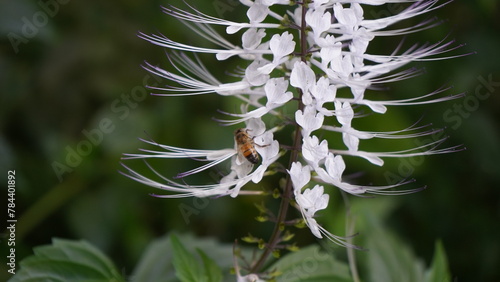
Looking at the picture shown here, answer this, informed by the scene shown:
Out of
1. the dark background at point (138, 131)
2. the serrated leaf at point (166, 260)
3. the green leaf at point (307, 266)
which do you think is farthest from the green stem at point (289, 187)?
the dark background at point (138, 131)

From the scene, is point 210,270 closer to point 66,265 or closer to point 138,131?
point 66,265

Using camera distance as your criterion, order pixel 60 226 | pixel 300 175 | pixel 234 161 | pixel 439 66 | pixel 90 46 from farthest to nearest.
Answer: pixel 439 66
pixel 90 46
pixel 60 226
pixel 234 161
pixel 300 175

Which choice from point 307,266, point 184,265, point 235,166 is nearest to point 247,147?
point 235,166

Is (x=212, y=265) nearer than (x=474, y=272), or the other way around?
(x=212, y=265)

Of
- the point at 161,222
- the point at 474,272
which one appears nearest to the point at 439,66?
the point at 474,272

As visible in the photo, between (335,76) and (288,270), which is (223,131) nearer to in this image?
(288,270)

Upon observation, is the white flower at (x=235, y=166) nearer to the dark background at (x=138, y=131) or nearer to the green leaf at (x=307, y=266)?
the green leaf at (x=307, y=266)

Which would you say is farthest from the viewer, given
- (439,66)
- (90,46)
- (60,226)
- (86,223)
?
(439,66)
